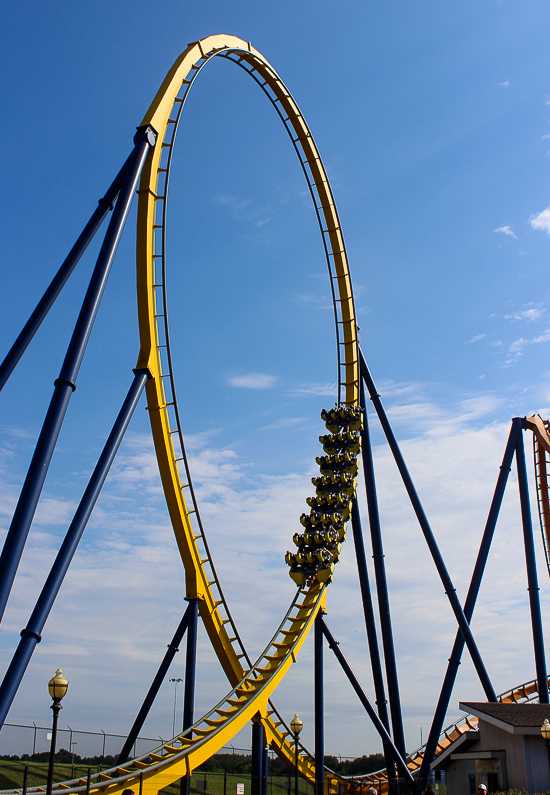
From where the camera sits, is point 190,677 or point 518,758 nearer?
point 190,677

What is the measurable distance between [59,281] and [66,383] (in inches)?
80.7

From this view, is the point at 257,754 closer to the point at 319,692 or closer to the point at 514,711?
the point at 319,692

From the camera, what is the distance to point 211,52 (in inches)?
481

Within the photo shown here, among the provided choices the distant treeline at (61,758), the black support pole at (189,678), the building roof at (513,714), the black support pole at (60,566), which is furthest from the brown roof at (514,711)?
the black support pole at (60,566)

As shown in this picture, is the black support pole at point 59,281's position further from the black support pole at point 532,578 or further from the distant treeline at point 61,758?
the black support pole at point 532,578

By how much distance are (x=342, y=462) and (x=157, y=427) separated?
223 inches

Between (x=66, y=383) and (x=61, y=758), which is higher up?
(x=66, y=383)

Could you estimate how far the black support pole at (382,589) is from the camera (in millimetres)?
13797

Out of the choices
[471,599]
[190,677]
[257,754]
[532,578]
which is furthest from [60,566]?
[532,578]

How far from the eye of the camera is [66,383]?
740 centimetres

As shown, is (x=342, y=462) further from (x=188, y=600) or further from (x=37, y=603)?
(x=37, y=603)

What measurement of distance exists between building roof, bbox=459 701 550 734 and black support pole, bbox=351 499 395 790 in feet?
5.55

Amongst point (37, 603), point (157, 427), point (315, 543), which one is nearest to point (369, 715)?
point (315, 543)

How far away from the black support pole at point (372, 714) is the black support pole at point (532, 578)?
3.74 m
